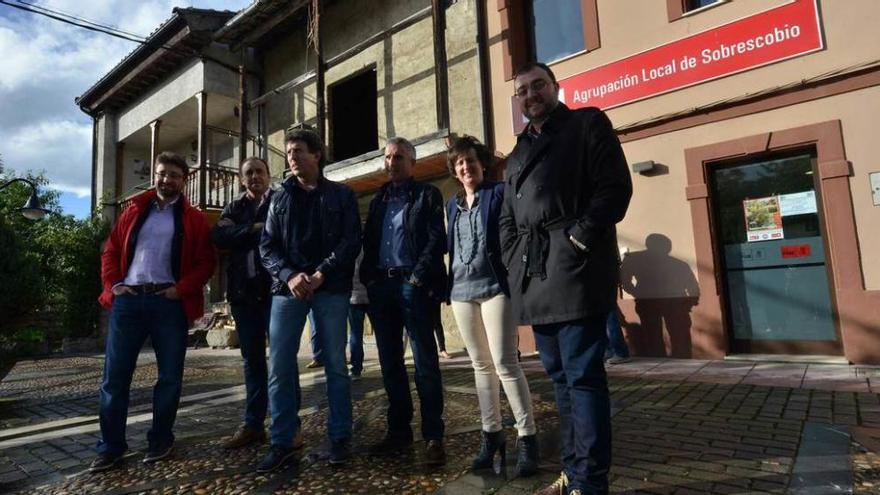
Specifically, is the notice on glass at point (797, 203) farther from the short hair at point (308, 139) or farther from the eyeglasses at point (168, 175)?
the eyeglasses at point (168, 175)

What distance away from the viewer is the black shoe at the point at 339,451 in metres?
2.73

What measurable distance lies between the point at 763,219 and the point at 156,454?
6219 millimetres

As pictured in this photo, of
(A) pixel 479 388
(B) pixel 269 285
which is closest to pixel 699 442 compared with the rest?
(A) pixel 479 388

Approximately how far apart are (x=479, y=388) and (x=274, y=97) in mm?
10951

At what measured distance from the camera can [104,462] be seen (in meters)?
2.94

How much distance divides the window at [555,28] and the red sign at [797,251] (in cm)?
374

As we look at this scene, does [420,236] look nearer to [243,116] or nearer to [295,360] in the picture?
[295,360]

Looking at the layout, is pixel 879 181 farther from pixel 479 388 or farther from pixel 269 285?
pixel 269 285

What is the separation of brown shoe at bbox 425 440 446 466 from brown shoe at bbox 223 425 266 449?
3.91 ft

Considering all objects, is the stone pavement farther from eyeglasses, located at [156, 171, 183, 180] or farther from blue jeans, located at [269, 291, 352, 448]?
eyeglasses, located at [156, 171, 183, 180]

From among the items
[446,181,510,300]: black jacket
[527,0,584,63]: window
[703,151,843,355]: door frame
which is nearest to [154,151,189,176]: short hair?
[446,181,510,300]: black jacket

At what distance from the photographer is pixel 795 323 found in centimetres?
563

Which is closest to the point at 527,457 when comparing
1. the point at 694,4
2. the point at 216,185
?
the point at 694,4

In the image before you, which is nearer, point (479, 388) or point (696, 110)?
point (479, 388)
